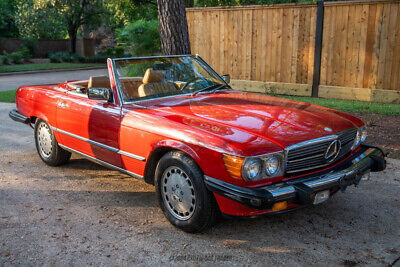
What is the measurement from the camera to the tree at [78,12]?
2845 centimetres

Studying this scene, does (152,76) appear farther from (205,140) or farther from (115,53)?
(115,53)

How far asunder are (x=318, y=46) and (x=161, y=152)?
7673 millimetres

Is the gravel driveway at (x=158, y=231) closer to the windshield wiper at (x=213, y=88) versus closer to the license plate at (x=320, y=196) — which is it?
the license plate at (x=320, y=196)

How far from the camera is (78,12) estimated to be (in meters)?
29.8

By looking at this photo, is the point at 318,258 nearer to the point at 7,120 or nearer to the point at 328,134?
the point at 328,134

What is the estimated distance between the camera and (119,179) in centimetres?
520

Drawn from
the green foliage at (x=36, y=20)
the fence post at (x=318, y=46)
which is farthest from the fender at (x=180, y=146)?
the green foliage at (x=36, y=20)

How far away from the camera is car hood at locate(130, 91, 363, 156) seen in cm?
335

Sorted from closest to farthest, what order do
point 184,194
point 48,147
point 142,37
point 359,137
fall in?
1. point 184,194
2. point 359,137
3. point 48,147
4. point 142,37

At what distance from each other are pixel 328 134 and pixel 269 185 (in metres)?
0.76

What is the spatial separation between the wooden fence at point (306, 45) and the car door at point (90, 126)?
7194 mm

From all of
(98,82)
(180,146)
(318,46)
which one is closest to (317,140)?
(180,146)

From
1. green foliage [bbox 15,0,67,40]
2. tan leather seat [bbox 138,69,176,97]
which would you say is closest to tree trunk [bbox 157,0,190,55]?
tan leather seat [bbox 138,69,176,97]

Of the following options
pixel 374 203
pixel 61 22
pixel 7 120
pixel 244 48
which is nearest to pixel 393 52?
pixel 244 48
